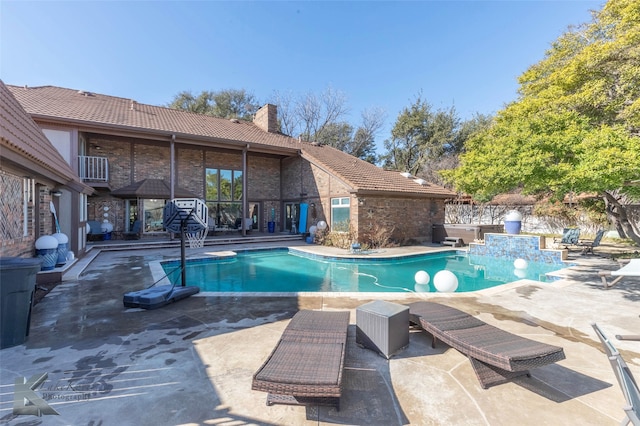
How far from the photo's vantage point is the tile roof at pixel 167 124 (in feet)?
40.2

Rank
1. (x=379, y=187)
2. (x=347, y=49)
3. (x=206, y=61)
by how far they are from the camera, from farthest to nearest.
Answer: (x=347, y=49)
(x=206, y=61)
(x=379, y=187)

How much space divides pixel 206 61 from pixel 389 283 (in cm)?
1571

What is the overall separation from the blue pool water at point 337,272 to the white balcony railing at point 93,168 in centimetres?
666

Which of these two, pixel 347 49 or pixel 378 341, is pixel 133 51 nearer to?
pixel 347 49

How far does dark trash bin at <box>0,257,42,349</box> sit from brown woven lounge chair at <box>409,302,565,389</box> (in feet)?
15.3

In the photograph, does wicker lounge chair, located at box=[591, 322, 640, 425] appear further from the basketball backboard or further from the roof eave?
the roof eave

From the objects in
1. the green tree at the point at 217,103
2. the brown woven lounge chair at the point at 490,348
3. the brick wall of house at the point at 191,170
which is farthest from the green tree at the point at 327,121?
the brown woven lounge chair at the point at 490,348

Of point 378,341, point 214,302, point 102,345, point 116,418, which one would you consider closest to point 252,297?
point 214,302

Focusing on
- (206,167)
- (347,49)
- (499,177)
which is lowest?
(499,177)

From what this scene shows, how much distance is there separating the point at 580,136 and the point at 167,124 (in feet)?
52.8

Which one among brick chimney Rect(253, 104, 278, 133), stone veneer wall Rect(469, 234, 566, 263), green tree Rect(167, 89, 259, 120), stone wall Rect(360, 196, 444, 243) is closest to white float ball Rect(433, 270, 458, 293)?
stone veneer wall Rect(469, 234, 566, 263)

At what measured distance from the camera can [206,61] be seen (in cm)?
1625

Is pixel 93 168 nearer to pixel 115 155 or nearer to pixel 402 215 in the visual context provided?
pixel 115 155

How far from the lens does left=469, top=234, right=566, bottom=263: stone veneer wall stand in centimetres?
1018
